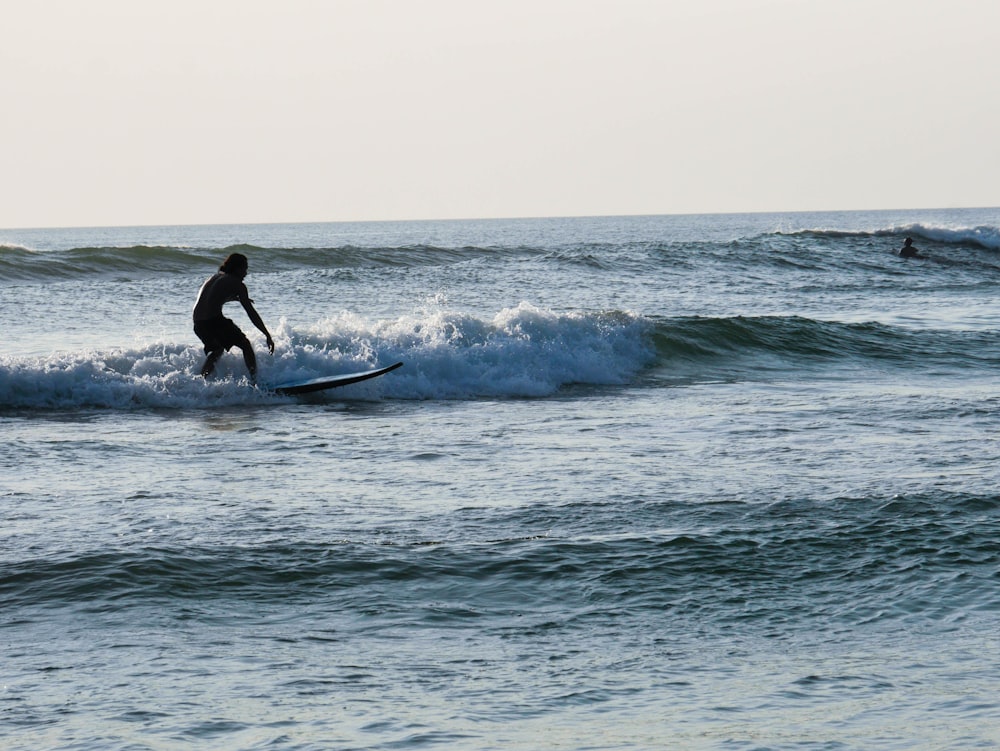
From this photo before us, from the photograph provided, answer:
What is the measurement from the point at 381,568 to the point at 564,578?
92 centimetres

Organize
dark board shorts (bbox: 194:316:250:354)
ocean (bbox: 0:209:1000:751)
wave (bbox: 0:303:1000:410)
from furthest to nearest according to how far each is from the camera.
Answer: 1. wave (bbox: 0:303:1000:410)
2. dark board shorts (bbox: 194:316:250:354)
3. ocean (bbox: 0:209:1000:751)

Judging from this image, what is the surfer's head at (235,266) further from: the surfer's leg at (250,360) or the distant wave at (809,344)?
the distant wave at (809,344)

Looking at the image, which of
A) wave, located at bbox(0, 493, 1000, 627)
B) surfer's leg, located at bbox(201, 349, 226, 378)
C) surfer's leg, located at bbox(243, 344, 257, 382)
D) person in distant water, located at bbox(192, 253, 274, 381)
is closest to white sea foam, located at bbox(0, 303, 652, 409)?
surfer's leg, located at bbox(201, 349, 226, 378)

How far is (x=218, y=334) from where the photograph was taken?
1303cm

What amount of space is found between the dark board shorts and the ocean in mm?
497

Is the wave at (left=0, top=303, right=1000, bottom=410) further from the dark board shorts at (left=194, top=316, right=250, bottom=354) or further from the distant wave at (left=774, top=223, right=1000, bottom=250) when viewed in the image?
the distant wave at (left=774, top=223, right=1000, bottom=250)

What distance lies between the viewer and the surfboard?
13266 mm

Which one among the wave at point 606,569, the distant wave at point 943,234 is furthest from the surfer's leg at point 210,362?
the distant wave at point 943,234

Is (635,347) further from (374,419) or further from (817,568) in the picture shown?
(817,568)

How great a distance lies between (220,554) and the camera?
6.38 metres

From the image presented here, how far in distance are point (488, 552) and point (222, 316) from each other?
7225 mm

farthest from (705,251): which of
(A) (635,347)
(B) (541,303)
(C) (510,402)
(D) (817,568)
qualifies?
(D) (817,568)

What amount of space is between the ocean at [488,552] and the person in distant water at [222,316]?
0.37 m

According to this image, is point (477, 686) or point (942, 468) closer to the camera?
point (477, 686)
